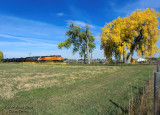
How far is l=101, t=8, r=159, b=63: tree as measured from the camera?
27.7 meters

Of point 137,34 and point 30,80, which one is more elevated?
point 137,34

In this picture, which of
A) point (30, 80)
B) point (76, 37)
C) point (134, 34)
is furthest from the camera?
point (76, 37)

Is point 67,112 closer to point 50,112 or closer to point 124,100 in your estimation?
point 50,112

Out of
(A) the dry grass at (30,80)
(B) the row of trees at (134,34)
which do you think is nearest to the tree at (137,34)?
(B) the row of trees at (134,34)

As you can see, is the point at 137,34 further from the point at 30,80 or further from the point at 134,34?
the point at 30,80

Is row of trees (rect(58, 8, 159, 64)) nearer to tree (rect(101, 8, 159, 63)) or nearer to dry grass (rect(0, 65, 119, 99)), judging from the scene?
tree (rect(101, 8, 159, 63))

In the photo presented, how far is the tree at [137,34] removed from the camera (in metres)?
27.7

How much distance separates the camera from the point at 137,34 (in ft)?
95.2

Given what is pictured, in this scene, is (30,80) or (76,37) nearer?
(30,80)

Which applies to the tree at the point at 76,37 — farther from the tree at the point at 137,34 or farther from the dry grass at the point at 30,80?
the dry grass at the point at 30,80

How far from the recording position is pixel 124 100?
5.25 m

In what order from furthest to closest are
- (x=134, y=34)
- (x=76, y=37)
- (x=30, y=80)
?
(x=76, y=37)
(x=134, y=34)
(x=30, y=80)

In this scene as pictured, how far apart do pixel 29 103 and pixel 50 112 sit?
1262 millimetres

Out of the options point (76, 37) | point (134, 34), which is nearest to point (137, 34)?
point (134, 34)
